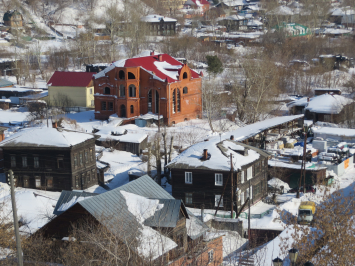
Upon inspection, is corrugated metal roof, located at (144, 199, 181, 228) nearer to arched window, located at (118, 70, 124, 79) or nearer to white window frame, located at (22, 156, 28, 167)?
white window frame, located at (22, 156, 28, 167)

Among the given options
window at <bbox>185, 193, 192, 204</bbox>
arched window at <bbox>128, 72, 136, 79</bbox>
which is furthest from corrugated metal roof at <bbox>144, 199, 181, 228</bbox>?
arched window at <bbox>128, 72, 136, 79</bbox>

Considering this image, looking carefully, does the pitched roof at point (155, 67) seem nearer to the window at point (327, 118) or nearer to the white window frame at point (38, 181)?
the window at point (327, 118)

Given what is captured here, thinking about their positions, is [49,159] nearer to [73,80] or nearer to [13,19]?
[73,80]

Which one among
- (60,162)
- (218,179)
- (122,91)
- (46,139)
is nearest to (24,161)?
(46,139)

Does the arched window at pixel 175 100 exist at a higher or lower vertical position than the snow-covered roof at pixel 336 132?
higher

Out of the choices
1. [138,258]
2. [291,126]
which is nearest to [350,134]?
[291,126]

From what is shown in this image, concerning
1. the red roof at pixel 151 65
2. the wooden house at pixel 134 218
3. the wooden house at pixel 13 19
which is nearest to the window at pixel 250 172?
the wooden house at pixel 134 218

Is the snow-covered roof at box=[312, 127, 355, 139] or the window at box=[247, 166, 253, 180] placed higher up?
the window at box=[247, 166, 253, 180]

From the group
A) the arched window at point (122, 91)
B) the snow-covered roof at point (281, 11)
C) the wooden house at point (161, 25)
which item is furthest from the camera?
the snow-covered roof at point (281, 11)

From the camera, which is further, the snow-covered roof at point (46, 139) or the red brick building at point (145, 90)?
the red brick building at point (145, 90)
